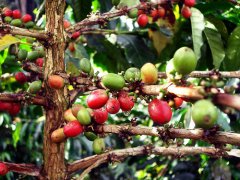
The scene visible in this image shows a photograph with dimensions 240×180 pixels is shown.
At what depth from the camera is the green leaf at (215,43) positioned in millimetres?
1907

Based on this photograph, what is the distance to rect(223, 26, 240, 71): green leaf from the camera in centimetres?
195

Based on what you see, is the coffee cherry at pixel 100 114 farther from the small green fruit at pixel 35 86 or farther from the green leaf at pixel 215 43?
the green leaf at pixel 215 43

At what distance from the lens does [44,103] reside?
1394mm

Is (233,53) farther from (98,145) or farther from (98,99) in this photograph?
(98,99)

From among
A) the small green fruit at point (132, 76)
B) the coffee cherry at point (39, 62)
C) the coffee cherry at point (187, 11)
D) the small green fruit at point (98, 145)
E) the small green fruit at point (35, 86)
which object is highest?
the coffee cherry at point (187, 11)

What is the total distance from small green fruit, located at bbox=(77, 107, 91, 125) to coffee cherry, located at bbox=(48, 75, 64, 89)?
0.55ft

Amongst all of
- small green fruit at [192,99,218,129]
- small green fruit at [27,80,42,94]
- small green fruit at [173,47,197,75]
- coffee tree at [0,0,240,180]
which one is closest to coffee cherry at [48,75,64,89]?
coffee tree at [0,0,240,180]

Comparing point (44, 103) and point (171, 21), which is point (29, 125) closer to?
point (171, 21)

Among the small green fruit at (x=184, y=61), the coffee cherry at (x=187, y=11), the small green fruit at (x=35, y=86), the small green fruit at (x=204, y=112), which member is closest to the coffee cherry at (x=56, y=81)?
the small green fruit at (x=35, y=86)

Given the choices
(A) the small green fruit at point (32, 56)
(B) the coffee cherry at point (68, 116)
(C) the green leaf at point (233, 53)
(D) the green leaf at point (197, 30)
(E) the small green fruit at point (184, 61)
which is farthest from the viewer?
(C) the green leaf at point (233, 53)

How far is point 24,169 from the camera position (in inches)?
54.9

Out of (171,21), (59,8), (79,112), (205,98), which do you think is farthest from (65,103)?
(171,21)

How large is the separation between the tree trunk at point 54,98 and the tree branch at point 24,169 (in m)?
0.03

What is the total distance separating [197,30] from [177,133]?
94cm
